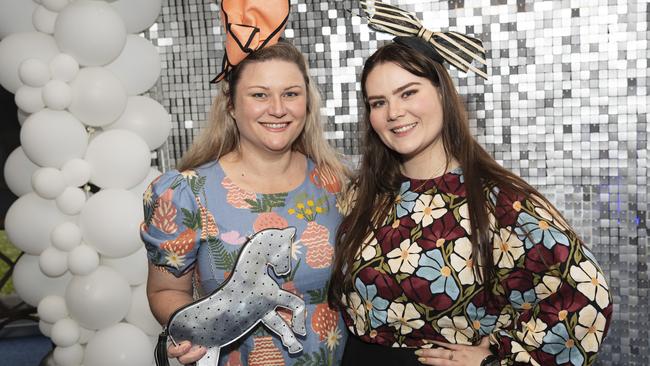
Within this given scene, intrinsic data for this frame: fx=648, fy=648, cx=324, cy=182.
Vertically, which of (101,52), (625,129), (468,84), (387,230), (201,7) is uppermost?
(201,7)

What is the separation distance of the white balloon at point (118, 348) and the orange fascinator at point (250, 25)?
130 centimetres

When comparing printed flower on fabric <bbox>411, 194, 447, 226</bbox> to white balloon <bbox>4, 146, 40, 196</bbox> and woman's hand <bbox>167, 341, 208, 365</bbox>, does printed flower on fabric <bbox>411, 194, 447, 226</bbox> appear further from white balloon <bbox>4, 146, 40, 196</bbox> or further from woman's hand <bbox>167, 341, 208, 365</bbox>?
white balloon <bbox>4, 146, 40, 196</bbox>

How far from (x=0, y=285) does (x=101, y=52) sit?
6.68ft

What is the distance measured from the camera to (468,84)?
8.74 ft

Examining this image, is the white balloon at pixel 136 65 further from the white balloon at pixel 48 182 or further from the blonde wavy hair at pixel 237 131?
the blonde wavy hair at pixel 237 131

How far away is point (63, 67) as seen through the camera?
7.80 feet

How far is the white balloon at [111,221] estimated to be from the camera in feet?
8.03

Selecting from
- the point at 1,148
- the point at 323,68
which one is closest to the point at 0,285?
→ the point at 1,148

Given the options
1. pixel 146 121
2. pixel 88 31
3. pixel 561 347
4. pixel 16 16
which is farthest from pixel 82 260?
pixel 561 347

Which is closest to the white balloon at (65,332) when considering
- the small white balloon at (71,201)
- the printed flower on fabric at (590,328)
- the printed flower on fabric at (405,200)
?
the small white balloon at (71,201)

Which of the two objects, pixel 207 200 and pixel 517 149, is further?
pixel 517 149

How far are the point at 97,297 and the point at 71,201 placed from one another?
38 centimetres

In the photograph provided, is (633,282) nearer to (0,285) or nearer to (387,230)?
(387,230)

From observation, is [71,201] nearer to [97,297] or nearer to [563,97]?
[97,297]
